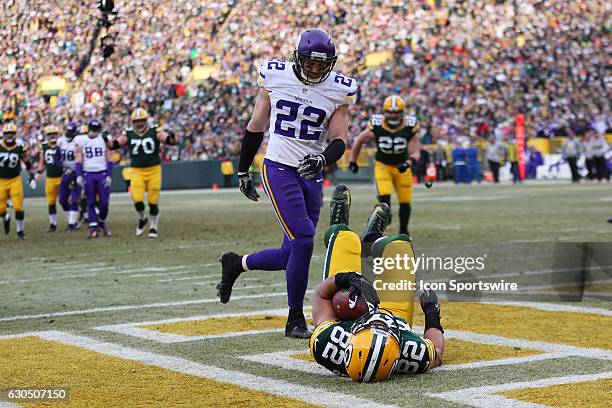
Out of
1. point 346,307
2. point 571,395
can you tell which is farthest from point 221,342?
point 571,395

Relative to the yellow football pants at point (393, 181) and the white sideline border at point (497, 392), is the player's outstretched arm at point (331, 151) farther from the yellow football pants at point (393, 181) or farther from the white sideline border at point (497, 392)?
the yellow football pants at point (393, 181)

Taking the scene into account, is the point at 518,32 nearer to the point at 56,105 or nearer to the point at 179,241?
the point at 56,105

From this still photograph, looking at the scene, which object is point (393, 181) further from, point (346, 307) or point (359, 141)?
point (346, 307)

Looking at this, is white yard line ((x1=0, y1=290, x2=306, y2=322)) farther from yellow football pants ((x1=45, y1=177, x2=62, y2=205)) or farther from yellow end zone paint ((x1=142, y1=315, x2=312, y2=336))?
yellow football pants ((x1=45, y1=177, x2=62, y2=205))

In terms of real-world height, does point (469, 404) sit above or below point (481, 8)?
below

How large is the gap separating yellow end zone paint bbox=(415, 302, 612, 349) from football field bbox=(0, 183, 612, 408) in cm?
1

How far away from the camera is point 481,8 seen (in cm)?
3747

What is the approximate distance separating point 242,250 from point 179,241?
1.98 m

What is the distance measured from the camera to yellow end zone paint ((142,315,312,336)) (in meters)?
6.67

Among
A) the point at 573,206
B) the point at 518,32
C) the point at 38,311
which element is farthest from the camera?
the point at 518,32

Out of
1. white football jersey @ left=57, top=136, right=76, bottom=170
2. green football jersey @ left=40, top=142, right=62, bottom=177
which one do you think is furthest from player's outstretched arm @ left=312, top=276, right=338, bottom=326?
green football jersey @ left=40, top=142, right=62, bottom=177

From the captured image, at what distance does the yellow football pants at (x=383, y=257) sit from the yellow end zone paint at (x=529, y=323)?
88 cm

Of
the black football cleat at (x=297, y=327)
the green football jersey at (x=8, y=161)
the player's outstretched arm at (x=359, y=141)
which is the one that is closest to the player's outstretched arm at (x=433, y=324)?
the black football cleat at (x=297, y=327)

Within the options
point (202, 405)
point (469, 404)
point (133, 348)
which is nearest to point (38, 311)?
point (133, 348)
